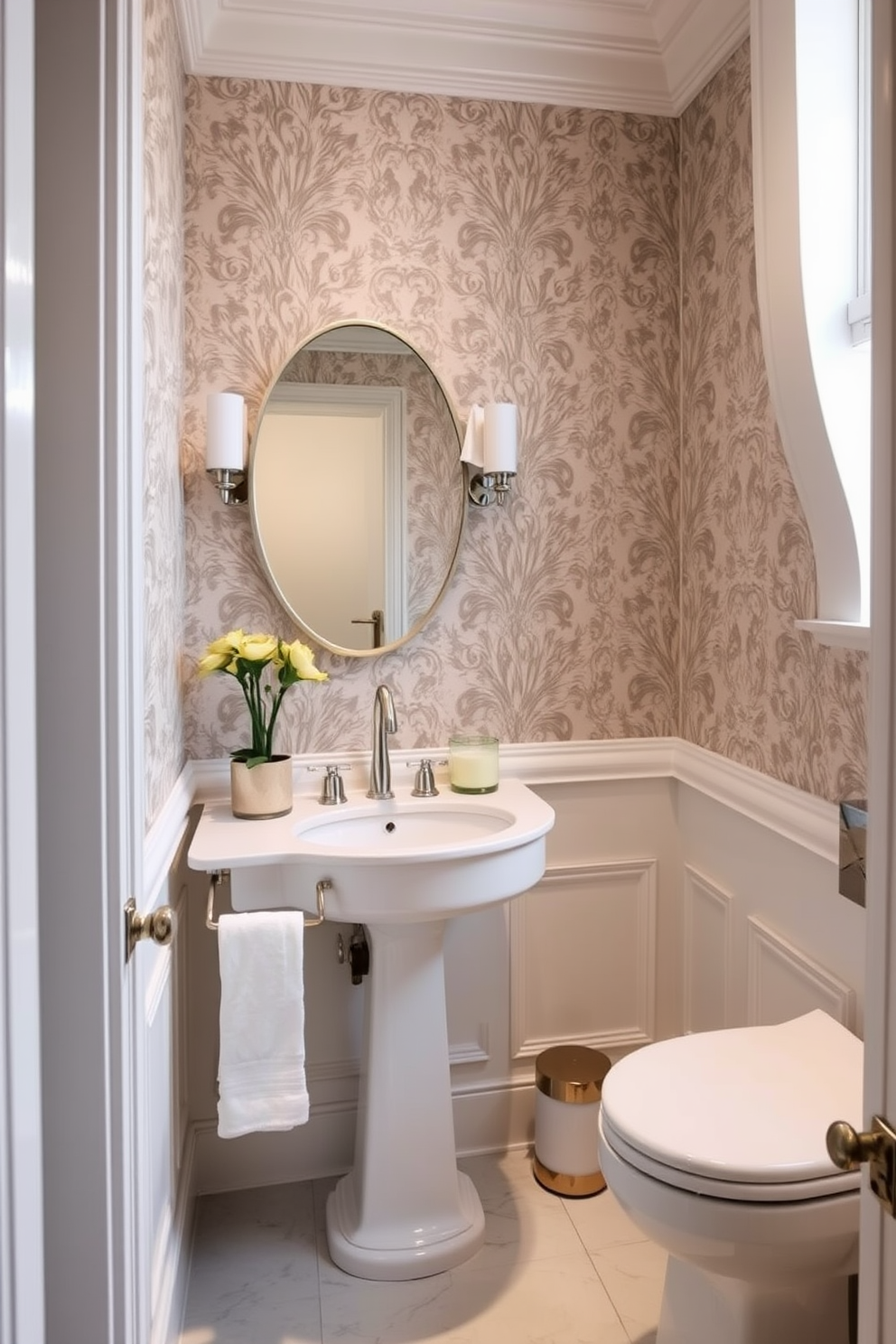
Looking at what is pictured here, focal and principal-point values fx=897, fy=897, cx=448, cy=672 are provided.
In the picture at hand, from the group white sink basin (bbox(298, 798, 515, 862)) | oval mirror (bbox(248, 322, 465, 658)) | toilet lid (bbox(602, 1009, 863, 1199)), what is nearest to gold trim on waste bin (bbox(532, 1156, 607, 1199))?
toilet lid (bbox(602, 1009, 863, 1199))

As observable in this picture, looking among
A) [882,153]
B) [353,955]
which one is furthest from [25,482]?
[353,955]

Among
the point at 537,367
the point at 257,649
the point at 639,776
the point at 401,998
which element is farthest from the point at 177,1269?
the point at 537,367

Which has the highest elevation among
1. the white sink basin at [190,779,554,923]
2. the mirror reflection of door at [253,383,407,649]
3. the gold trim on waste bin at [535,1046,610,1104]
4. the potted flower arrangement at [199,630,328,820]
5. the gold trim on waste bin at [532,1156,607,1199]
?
the mirror reflection of door at [253,383,407,649]

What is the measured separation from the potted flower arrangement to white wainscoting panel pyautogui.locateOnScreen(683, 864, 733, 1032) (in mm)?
969

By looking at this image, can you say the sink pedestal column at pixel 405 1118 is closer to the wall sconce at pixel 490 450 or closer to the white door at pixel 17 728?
the wall sconce at pixel 490 450

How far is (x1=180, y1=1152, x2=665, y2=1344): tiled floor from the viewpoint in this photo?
1574 millimetres

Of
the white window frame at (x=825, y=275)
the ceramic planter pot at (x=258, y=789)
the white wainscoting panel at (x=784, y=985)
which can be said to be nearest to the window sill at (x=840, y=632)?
the white window frame at (x=825, y=275)

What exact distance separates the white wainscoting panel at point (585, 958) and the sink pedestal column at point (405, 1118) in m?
0.40

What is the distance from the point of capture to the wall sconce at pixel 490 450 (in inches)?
77.6

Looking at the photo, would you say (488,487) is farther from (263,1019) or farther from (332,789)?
(263,1019)

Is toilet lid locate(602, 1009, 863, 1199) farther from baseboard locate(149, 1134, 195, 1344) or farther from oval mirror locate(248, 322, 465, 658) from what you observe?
oval mirror locate(248, 322, 465, 658)

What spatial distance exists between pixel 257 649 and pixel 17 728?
118cm

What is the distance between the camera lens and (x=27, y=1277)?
23.1 inches

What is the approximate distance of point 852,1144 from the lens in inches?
26.0
